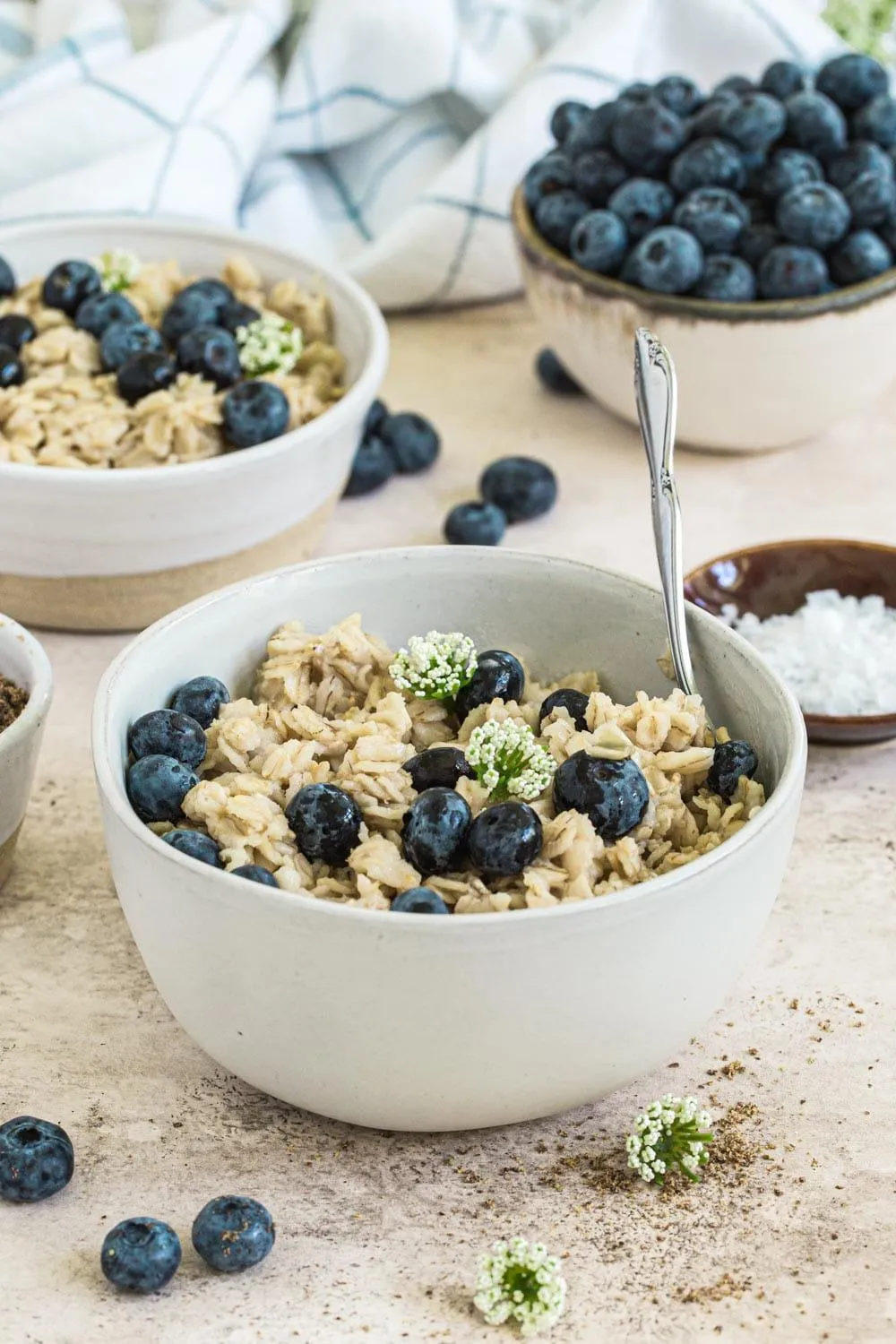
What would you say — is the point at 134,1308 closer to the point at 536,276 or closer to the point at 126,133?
the point at 536,276

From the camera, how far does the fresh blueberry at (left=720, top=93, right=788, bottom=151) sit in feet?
5.97

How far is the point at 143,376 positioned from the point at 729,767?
0.80 m

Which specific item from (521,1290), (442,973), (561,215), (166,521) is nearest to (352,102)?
(561,215)

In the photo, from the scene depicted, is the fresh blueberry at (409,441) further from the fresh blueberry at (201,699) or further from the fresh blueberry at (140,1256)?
the fresh blueberry at (140,1256)

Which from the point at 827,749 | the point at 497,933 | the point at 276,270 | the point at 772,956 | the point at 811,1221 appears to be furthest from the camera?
the point at 276,270

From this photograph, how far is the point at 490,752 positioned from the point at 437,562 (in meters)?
0.25

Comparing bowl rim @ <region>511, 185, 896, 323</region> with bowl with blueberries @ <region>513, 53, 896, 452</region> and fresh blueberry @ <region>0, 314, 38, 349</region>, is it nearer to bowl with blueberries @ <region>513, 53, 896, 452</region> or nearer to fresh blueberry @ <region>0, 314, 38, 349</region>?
bowl with blueberries @ <region>513, 53, 896, 452</region>

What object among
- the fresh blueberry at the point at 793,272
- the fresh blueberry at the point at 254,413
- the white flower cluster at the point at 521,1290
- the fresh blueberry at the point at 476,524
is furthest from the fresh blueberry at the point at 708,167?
the white flower cluster at the point at 521,1290

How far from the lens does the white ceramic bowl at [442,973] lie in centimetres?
93

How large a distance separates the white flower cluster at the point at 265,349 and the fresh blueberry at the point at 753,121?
1.78ft

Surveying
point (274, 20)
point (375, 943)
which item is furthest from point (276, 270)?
point (375, 943)

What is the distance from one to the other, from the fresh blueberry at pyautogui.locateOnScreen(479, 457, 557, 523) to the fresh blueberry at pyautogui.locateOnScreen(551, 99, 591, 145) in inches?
16.7

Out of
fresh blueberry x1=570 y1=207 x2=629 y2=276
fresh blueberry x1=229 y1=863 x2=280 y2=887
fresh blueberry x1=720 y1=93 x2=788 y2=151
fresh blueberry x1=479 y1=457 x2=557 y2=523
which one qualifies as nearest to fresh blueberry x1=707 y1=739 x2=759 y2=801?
fresh blueberry x1=229 y1=863 x2=280 y2=887

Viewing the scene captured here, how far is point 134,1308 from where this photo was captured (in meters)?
0.96
